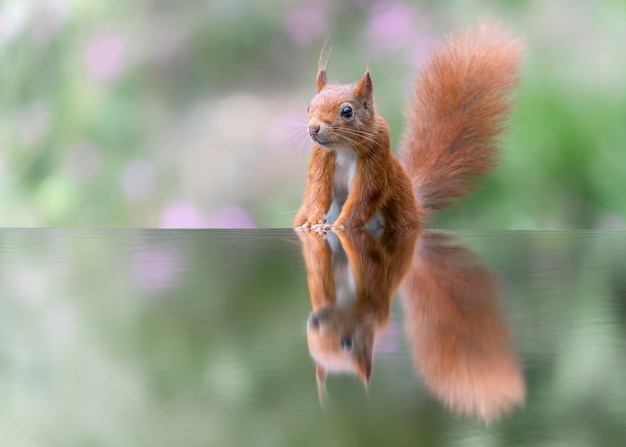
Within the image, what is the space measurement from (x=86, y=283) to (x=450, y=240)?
41.6 inches

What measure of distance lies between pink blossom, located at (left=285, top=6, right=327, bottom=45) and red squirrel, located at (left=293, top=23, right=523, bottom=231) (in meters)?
0.51

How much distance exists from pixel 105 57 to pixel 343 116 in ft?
4.23

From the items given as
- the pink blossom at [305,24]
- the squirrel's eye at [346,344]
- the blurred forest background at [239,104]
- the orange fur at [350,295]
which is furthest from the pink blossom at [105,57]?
the squirrel's eye at [346,344]

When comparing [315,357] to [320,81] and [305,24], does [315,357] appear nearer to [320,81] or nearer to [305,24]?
[320,81]

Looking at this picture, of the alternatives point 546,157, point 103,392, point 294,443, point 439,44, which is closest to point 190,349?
point 103,392

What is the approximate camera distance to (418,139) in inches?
98.7

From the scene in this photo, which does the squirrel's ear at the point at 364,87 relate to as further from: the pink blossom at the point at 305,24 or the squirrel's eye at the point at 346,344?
the squirrel's eye at the point at 346,344

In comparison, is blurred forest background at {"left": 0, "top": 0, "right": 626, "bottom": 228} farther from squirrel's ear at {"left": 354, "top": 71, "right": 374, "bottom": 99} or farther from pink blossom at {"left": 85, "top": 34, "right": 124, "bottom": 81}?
squirrel's ear at {"left": 354, "top": 71, "right": 374, "bottom": 99}

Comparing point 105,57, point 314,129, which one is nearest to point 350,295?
point 314,129

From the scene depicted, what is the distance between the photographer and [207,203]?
2842mm

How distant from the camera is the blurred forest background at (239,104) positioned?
2672mm

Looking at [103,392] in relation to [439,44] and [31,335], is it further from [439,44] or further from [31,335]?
[439,44]

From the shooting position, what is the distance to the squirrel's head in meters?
2.08

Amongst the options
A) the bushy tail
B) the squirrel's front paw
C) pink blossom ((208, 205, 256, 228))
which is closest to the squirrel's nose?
the squirrel's front paw
